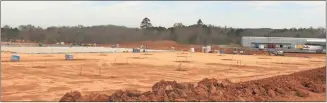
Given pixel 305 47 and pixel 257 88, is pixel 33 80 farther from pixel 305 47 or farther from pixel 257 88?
pixel 305 47

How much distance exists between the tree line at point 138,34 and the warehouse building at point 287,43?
1378cm

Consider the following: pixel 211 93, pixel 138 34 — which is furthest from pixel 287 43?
pixel 211 93

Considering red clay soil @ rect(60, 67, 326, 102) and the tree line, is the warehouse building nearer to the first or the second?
the tree line

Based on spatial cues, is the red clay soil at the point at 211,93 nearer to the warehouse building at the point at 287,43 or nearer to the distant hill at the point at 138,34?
the warehouse building at the point at 287,43

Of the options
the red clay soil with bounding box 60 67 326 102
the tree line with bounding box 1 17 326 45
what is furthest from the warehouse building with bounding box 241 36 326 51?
the red clay soil with bounding box 60 67 326 102

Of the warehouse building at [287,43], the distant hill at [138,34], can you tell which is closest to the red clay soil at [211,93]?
the warehouse building at [287,43]

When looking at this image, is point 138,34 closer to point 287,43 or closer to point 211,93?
point 287,43

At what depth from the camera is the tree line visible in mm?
76125

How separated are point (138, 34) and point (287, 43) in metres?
29.2

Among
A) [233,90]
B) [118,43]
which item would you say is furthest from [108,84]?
[118,43]

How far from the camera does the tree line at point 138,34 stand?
76125mm

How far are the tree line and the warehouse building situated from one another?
45.2 ft

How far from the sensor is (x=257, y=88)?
10.4m

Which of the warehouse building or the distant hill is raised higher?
the distant hill
